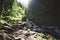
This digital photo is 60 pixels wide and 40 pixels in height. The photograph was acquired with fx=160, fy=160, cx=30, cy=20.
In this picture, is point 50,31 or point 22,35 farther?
point 50,31

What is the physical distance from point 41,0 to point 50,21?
662 mm

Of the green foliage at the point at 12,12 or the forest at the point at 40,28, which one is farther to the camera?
the green foliage at the point at 12,12

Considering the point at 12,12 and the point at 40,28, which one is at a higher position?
the point at 12,12

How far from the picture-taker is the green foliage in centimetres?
679

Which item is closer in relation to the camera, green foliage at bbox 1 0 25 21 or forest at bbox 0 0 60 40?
forest at bbox 0 0 60 40

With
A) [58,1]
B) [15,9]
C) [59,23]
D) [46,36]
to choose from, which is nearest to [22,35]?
[46,36]

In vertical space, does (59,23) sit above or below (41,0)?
Result: below

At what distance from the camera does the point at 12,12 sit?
7410 millimetres

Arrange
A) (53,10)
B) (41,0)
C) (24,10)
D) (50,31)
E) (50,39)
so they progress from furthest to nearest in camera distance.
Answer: (24,10) < (50,31) < (50,39) < (41,0) < (53,10)

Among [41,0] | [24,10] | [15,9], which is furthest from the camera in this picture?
[24,10]

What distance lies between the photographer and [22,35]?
471 cm

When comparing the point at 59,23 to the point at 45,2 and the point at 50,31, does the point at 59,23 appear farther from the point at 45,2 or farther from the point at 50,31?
the point at 50,31

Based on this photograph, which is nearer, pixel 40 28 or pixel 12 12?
pixel 40 28

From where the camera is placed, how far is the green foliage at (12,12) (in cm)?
679
